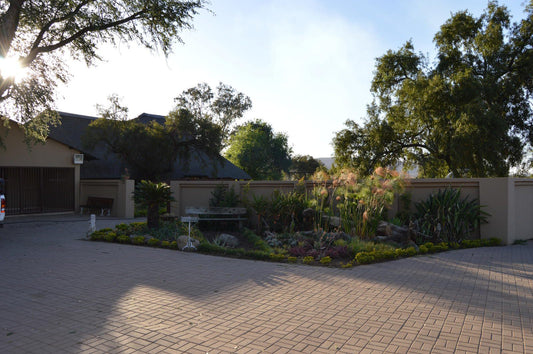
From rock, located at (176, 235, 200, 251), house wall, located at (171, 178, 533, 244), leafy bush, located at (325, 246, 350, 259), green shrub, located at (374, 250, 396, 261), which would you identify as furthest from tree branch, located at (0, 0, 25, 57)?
green shrub, located at (374, 250, 396, 261)

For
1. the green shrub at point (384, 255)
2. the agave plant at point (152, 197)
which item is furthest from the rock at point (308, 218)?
the agave plant at point (152, 197)

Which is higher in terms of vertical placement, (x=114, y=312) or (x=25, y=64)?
(x=25, y=64)

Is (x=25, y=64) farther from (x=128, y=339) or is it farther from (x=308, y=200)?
(x=128, y=339)

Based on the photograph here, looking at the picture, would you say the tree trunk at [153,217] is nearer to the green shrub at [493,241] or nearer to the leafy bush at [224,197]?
the leafy bush at [224,197]


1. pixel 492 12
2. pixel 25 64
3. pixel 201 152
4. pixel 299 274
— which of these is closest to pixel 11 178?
pixel 25 64

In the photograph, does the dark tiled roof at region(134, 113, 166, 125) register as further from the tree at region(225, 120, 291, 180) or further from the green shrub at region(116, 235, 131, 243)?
the green shrub at region(116, 235, 131, 243)

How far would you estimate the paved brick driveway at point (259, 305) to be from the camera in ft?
14.5

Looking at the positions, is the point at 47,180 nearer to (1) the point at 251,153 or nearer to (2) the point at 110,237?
(2) the point at 110,237

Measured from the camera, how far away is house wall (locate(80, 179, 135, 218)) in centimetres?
2017

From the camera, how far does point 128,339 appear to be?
4.52 meters

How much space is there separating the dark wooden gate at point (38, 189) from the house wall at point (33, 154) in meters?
0.54

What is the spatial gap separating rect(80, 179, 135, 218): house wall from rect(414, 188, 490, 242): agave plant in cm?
1337

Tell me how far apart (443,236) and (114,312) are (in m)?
8.91

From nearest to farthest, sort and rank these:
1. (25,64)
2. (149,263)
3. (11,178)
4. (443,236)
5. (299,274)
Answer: (299,274), (149,263), (443,236), (25,64), (11,178)
